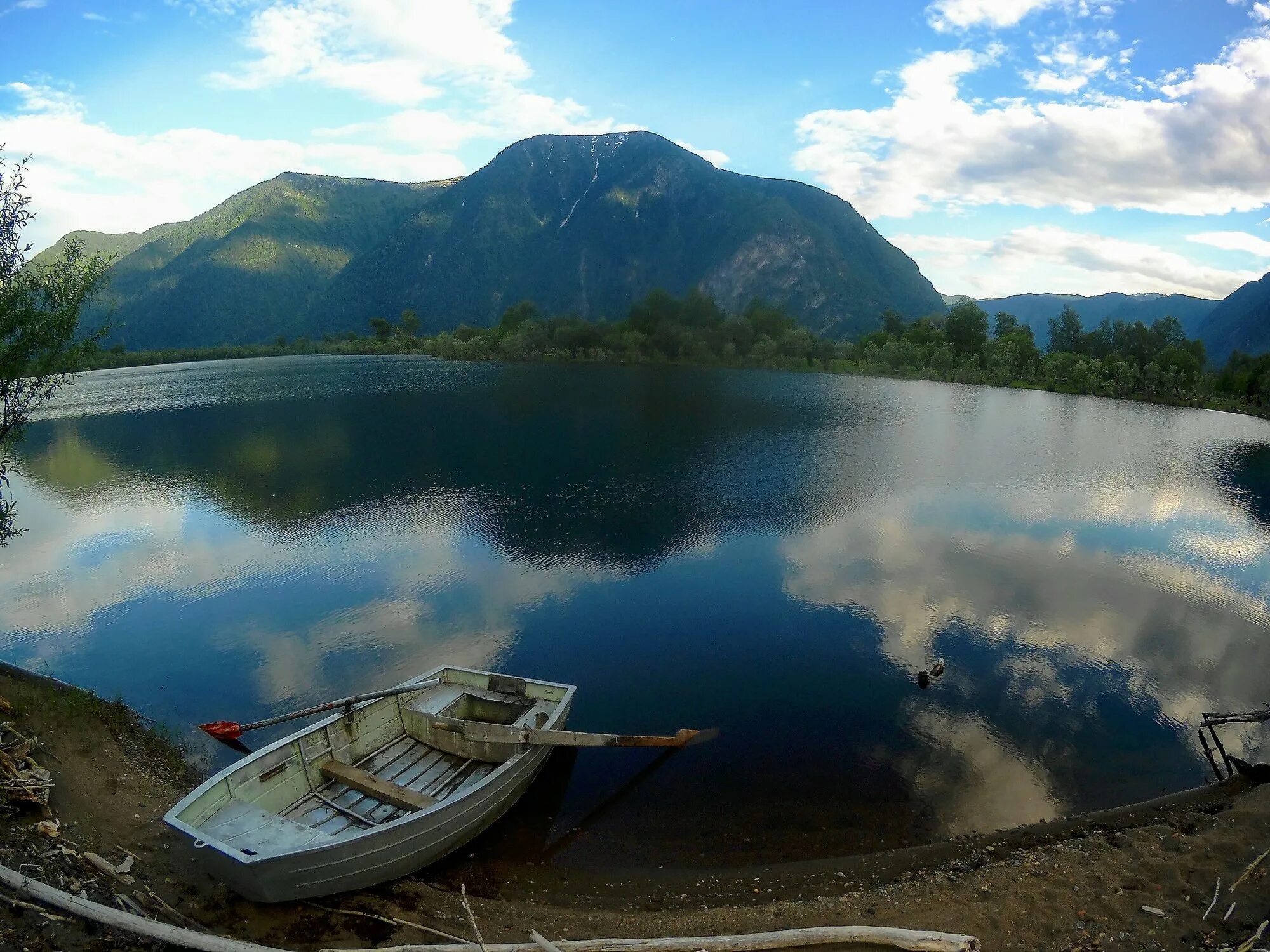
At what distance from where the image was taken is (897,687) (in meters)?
21.8

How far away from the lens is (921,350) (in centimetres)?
15300

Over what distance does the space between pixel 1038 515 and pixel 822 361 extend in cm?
12529

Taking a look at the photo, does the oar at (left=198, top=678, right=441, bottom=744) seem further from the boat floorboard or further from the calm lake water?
the calm lake water

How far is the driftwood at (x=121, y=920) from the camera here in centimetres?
911

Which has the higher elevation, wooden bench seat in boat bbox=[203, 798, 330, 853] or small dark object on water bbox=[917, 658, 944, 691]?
wooden bench seat in boat bbox=[203, 798, 330, 853]

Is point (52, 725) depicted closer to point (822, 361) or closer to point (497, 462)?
point (497, 462)

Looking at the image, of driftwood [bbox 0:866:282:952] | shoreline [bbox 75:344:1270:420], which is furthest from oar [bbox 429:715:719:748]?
shoreline [bbox 75:344:1270:420]

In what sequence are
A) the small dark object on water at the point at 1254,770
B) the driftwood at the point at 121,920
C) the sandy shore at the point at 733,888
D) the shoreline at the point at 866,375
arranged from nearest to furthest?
1. the driftwood at the point at 121,920
2. the sandy shore at the point at 733,888
3. the small dark object on water at the point at 1254,770
4. the shoreline at the point at 866,375

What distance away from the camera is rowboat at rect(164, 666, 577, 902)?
1120cm

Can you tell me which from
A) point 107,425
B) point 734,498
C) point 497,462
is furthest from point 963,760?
point 107,425

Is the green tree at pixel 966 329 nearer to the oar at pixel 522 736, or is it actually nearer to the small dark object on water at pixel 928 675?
the small dark object on water at pixel 928 675

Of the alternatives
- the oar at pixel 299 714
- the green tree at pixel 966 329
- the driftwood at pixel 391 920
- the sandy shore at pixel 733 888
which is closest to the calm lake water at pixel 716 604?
the sandy shore at pixel 733 888

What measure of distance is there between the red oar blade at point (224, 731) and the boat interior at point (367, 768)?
3.81m

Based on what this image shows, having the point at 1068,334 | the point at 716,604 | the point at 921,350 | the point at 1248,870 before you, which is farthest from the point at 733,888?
the point at 1068,334
